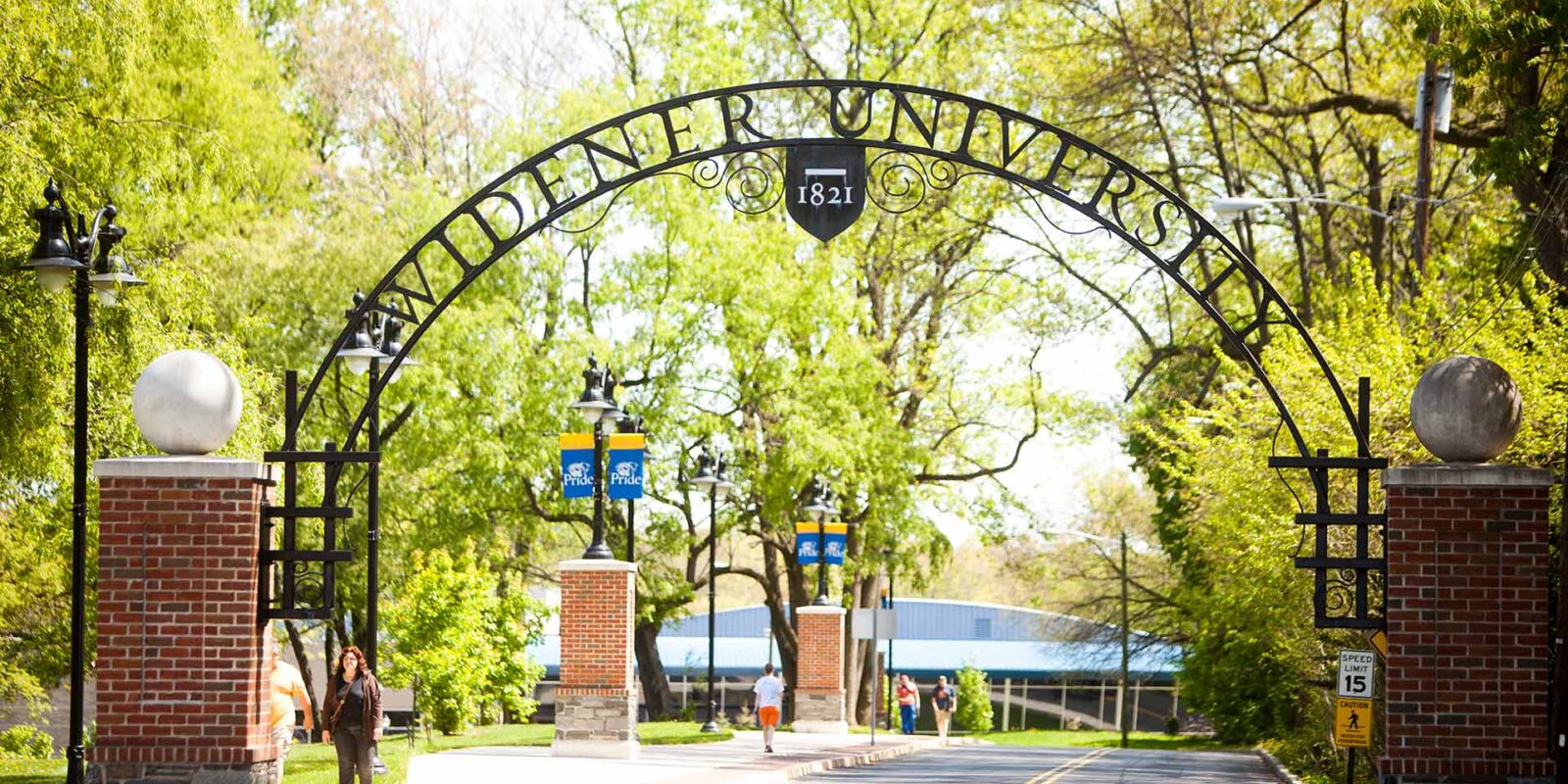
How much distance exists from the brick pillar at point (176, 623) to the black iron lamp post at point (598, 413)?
1203 cm

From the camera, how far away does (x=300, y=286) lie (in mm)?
35000

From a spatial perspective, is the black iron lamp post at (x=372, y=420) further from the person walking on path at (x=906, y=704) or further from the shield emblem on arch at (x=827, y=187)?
the person walking on path at (x=906, y=704)

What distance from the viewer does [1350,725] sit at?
1744cm

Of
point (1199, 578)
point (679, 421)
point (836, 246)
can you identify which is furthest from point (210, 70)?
point (1199, 578)

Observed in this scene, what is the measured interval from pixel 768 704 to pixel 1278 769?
8.06 meters

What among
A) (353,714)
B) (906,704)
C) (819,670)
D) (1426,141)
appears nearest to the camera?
(353,714)

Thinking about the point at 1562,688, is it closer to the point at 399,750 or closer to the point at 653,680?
the point at 399,750

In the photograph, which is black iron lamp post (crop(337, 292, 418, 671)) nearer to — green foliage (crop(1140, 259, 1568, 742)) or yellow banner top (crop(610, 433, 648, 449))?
yellow banner top (crop(610, 433, 648, 449))

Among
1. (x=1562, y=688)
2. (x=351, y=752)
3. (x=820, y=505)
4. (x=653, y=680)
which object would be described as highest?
(x=820, y=505)

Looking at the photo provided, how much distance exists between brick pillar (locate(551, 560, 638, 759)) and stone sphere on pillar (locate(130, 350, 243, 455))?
43.8 feet

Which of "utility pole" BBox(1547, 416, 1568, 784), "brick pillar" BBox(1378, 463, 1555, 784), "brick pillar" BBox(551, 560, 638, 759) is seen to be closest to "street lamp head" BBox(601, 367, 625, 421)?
"brick pillar" BBox(551, 560, 638, 759)

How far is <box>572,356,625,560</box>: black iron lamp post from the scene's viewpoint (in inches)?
975

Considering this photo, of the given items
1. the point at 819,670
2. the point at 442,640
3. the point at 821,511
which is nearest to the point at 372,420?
the point at 442,640

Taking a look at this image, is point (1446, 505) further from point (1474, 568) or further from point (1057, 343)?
point (1057, 343)
